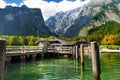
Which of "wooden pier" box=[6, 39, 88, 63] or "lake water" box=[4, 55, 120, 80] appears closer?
"lake water" box=[4, 55, 120, 80]

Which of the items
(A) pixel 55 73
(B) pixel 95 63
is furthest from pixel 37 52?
(B) pixel 95 63

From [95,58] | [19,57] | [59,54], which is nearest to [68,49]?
[59,54]

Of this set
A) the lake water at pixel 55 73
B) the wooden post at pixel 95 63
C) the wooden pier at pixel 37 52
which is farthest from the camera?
the wooden pier at pixel 37 52

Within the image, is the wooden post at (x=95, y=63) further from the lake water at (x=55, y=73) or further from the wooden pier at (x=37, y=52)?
the wooden pier at (x=37, y=52)

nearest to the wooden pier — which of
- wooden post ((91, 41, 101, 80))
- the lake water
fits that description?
the lake water

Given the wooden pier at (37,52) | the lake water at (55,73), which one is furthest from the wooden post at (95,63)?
the wooden pier at (37,52)

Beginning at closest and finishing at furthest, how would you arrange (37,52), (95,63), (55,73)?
1. (95,63)
2. (55,73)
3. (37,52)

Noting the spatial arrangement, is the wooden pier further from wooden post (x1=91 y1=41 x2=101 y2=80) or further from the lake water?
wooden post (x1=91 y1=41 x2=101 y2=80)

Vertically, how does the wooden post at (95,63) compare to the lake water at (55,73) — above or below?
above

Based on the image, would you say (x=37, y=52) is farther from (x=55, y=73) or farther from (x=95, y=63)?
(x=95, y=63)

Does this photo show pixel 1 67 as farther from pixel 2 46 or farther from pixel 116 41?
pixel 116 41

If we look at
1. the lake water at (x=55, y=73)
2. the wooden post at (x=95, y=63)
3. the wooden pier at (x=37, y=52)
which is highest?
the wooden pier at (x=37, y=52)

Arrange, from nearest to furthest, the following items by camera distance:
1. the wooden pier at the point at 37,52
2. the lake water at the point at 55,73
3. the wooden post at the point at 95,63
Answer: the wooden post at the point at 95,63
the lake water at the point at 55,73
the wooden pier at the point at 37,52

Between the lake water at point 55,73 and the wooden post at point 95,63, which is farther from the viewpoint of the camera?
the lake water at point 55,73
